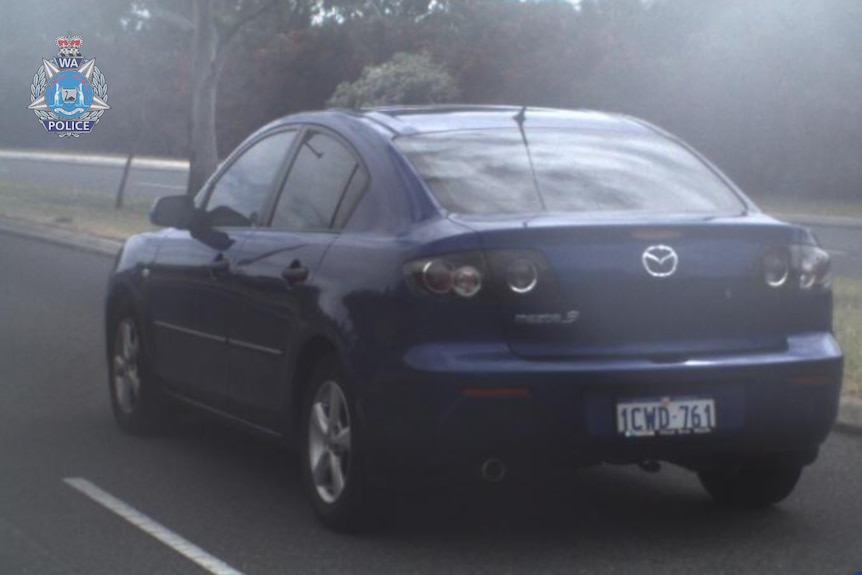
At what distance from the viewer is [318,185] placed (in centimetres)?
762

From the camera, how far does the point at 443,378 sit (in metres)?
6.28

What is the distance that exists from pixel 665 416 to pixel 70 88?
142 feet

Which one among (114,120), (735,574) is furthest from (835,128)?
(735,574)

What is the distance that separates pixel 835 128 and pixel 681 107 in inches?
153

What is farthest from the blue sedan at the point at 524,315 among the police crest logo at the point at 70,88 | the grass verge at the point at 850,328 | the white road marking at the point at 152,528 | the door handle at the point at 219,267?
the police crest logo at the point at 70,88

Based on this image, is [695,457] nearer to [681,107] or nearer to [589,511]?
[589,511]

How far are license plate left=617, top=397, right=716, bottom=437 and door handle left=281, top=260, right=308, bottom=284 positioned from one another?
1522 millimetres

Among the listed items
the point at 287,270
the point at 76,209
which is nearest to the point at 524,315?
the point at 287,270

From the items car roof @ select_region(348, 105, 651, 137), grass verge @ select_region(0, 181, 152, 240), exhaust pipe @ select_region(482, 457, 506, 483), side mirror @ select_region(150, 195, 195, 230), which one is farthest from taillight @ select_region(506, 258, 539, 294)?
grass verge @ select_region(0, 181, 152, 240)

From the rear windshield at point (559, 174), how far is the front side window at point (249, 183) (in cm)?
108

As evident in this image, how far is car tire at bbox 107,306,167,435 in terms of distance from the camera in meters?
9.15

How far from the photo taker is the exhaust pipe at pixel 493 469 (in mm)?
6375

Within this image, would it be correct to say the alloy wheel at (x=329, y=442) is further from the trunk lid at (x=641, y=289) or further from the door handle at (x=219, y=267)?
the door handle at (x=219, y=267)

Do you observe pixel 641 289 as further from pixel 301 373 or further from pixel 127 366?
pixel 127 366
